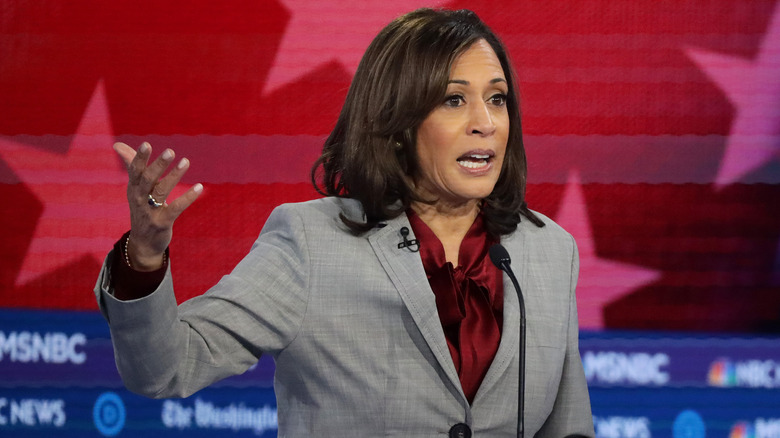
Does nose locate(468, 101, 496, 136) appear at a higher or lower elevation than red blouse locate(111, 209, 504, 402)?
higher

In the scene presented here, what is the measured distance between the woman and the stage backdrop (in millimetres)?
847

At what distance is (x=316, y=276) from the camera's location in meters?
1.60

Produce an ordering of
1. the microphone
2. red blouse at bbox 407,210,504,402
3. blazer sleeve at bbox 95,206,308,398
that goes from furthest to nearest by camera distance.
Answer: red blouse at bbox 407,210,504,402 → the microphone → blazer sleeve at bbox 95,206,308,398

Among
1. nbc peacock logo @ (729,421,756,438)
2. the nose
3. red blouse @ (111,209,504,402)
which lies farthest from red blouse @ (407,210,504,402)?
nbc peacock logo @ (729,421,756,438)

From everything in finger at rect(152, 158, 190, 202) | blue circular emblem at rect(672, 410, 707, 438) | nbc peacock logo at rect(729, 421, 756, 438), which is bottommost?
blue circular emblem at rect(672, 410, 707, 438)

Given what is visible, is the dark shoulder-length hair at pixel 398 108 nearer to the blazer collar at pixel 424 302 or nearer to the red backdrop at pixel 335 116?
the blazer collar at pixel 424 302

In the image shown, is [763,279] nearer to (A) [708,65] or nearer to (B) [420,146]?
(A) [708,65]

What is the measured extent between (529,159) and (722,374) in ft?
2.95

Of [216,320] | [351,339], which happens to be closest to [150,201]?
[216,320]

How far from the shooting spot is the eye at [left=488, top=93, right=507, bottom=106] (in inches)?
69.4

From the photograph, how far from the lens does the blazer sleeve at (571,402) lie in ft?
5.75

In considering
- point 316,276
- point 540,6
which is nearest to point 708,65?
point 540,6

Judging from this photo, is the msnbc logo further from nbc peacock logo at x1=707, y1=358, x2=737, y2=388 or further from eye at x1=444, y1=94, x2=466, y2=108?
eye at x1=444, y1=94, x2=466, y2=108

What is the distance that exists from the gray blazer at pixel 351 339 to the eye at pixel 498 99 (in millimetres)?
326
